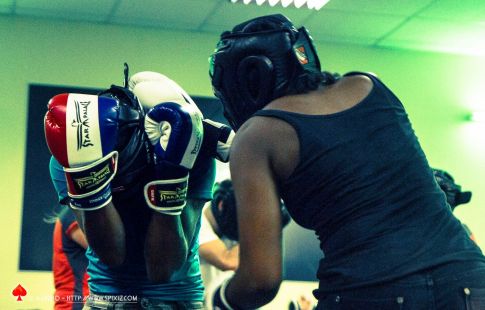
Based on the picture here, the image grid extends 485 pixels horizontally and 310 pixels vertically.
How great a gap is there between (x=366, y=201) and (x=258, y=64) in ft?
1.21

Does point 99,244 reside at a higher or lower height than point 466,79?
lower

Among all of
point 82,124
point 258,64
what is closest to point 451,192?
point 258,64

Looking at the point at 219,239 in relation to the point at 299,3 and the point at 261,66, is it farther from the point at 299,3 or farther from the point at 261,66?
the point at 261,66

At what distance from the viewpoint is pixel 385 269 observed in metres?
1.27

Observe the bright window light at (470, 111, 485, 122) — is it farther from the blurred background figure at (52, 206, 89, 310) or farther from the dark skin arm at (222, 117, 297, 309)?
the dark skin arm at (222, 117, 297, 309)

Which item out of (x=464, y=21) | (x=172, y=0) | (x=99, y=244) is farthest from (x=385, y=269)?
(x=464, y=21)

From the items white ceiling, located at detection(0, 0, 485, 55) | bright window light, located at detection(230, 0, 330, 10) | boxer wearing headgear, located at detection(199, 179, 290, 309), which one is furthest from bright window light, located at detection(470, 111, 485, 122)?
boxer wearing headgear, located at detection(199, 179, 290, 309)

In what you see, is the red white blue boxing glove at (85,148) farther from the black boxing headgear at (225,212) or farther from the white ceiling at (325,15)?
the white ceiling at (325,15)

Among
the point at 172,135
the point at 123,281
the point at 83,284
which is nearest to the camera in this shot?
the point at 172,135

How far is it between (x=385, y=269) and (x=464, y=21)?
406 centimetres

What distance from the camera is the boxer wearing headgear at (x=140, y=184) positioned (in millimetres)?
1626

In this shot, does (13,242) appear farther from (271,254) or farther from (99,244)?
(271,254)

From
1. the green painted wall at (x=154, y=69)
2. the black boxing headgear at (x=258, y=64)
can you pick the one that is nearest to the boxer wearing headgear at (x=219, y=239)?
the green painted wall at (x=154, y=69)

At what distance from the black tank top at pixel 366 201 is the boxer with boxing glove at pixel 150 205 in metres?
0.36
